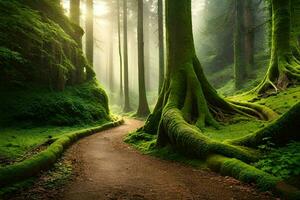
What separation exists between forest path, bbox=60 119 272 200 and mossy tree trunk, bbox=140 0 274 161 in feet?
4.69

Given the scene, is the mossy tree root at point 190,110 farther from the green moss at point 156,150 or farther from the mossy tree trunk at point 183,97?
the green moss at point 156,150

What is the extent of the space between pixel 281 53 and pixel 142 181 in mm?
10531

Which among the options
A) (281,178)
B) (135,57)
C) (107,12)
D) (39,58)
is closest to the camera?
(281,178)

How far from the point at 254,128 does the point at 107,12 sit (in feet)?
146

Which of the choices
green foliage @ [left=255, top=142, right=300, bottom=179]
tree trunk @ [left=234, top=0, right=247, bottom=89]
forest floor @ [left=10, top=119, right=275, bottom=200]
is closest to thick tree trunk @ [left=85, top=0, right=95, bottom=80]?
tree trunk @ [left=234, top=0, right=247, bottom=89]

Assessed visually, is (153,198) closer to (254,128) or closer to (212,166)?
(212,166)

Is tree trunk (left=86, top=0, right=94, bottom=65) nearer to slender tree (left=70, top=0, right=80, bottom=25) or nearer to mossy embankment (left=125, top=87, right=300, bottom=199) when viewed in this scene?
slender tree (left=70, top=0, right=80, bottom=25)

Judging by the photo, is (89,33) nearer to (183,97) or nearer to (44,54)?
(44,54)

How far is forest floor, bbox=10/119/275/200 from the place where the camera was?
19.6ft

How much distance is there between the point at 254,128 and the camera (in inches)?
413

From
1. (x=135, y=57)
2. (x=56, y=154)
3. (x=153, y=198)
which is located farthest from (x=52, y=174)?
(x=135, y=57)

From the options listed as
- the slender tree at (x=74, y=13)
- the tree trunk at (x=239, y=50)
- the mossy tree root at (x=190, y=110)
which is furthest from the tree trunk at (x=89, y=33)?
the mossy tree root at (x=190, y=110)

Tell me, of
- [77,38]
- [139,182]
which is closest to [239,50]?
[77,38]

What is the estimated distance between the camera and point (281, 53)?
1454 centimetres
